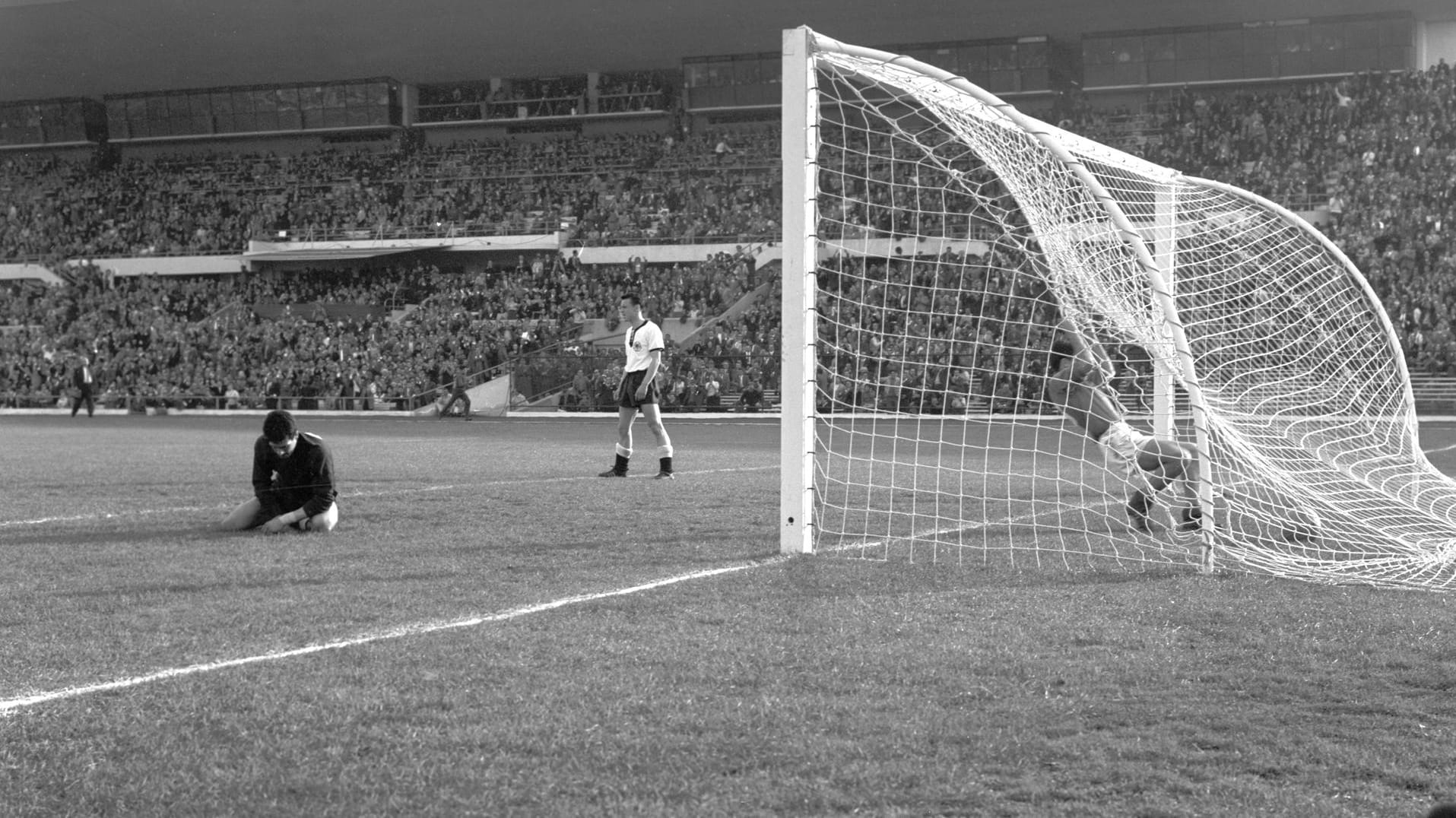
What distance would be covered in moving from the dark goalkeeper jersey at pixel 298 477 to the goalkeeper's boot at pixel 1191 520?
5.58 m

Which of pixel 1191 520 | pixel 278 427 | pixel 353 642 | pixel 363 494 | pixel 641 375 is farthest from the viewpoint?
pixel 641 375

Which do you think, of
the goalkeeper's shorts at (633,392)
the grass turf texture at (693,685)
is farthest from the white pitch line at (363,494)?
the grass turf texture at (693,685)

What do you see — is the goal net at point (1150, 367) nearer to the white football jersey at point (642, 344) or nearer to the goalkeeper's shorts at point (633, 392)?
the goalkeeper's shorts at point (633, 392)

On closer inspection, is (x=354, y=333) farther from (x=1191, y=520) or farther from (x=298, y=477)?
(x=1191, y=520)

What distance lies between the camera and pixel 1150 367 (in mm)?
9438

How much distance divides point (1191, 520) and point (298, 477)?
5872 millimetres

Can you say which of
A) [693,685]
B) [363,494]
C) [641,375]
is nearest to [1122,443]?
[693,685]

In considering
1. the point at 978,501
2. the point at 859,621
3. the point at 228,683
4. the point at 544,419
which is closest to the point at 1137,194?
the point at 978,501

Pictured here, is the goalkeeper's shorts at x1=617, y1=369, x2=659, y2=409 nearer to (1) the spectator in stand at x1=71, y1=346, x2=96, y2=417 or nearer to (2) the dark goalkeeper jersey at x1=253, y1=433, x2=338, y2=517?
(2) the dark goalkeeper jersey at x1=253, y1=433, x2=338, y2=517

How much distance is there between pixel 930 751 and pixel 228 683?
2.52m

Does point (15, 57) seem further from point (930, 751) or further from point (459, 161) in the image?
point (930, 751)

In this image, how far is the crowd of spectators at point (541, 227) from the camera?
32219mm

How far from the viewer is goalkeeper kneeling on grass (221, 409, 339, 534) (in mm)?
9250

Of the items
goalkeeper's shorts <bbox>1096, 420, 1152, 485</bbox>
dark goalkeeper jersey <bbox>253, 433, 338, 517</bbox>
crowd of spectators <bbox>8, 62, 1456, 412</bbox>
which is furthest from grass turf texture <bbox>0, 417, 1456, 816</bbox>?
crowd of spectators <bbox>8, 62, 1456, 412</bbox>
